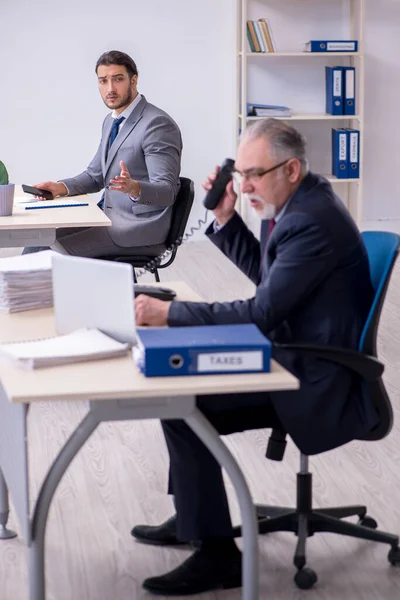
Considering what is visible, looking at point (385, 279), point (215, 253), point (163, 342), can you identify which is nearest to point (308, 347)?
point (385, 279)

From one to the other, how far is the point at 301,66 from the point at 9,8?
218cm

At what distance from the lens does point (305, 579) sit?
2.62 m

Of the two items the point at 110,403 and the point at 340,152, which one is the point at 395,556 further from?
the point at 340,152

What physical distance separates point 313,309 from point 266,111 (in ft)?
16.0

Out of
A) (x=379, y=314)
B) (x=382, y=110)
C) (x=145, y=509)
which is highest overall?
(x=382, y=110)

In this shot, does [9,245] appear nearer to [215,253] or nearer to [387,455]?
[387,455]

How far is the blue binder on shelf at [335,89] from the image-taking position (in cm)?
714

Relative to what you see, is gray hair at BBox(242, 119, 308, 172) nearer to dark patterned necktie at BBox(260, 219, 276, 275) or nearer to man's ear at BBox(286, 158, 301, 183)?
man's ear at BBox(286, 158, 301, 183)

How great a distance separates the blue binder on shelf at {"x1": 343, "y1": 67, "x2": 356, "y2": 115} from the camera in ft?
23.5

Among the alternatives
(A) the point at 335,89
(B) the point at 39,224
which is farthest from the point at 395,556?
(A) the point at 335,89

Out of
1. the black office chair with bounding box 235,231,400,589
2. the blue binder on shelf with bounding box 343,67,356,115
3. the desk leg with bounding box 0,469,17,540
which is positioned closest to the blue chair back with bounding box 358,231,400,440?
the black office chair with bounding box 235,231,400,589

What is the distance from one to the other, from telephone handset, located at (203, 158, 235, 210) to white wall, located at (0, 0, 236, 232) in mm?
4700

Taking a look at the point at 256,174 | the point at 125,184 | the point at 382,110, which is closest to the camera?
the point at 256,174

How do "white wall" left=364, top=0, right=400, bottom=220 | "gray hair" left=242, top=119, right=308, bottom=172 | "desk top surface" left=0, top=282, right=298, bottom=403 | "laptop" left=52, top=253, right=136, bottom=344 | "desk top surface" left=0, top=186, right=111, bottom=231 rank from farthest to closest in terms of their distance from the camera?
1. "white wall" left=364, top=0, right=400, bottom=220
2. "desk top surface" left=0, top=186, right=111, bottom=231
3. "gray hair" left=242, top=119, right=308, bottom=172
4. "laptop" left=52, top=253, right=136, bottom=344
5. "desk top surface" left=0, top=282, right=298, bottom=403
